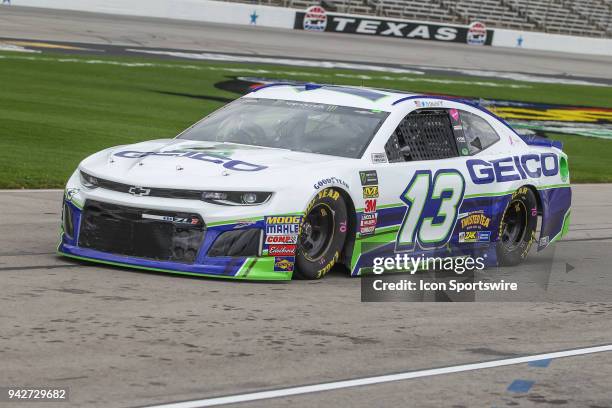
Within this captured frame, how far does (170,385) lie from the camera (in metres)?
5.60

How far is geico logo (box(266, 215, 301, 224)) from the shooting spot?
835cm

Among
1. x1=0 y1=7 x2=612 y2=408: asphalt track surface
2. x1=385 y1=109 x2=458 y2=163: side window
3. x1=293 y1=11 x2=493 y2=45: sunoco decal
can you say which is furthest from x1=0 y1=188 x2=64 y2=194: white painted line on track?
x1=293 y1=11 x2=493 y2=45: sunoco decal

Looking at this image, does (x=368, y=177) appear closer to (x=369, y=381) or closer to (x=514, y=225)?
(x=514, y=225)

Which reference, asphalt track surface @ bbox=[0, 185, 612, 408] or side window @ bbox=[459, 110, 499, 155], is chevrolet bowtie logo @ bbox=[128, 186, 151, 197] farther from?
side window @ bbox=[459, 110, 499, 155]

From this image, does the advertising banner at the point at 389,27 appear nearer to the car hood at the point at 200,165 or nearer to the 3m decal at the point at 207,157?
the car hood at the point at 200,165

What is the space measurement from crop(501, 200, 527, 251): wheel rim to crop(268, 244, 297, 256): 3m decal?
8.62ft

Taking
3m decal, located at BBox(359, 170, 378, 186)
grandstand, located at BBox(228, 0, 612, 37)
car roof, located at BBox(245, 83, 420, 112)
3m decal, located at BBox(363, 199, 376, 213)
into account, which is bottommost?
grandstand, located at BBox(228, 0, 612, 37)

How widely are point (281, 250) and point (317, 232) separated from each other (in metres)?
0.48

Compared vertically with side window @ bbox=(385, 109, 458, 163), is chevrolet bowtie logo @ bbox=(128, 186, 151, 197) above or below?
below

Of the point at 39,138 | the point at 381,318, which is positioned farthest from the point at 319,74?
the point at 381,318

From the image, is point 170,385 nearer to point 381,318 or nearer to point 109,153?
point 381,318

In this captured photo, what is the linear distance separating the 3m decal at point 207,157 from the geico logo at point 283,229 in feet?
1.53

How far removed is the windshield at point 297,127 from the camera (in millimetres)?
9375

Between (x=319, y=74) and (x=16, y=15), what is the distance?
1109 centimetres
